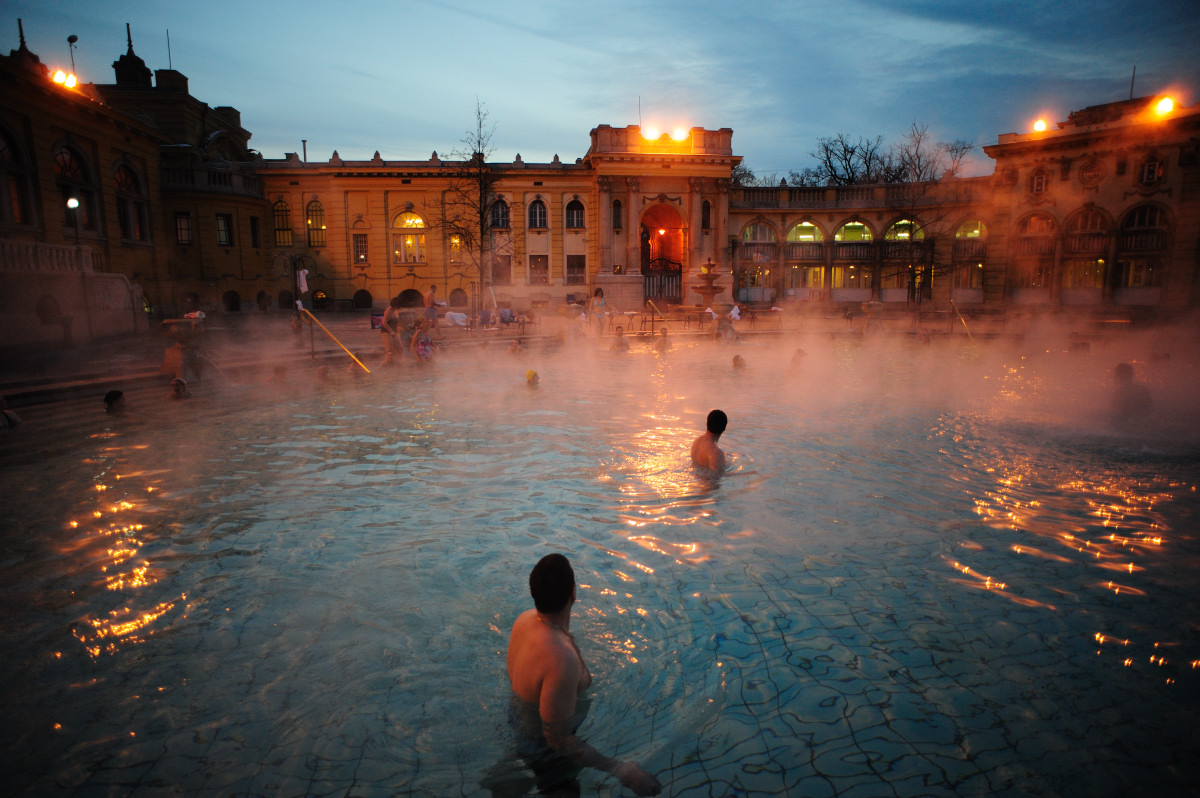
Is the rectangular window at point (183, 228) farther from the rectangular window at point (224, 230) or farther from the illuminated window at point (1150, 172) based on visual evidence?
the illuminated window at point (1150, 172)

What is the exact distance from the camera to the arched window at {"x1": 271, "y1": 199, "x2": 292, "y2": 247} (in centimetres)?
3759

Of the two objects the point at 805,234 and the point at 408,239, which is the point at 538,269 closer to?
the point at 408,239

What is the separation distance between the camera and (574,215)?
4003 centimetres

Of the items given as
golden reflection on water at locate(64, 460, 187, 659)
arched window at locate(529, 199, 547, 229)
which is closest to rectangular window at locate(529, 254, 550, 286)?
arched window at locate(529, 199, 547, 229)

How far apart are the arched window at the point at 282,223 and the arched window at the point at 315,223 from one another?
3.44ft

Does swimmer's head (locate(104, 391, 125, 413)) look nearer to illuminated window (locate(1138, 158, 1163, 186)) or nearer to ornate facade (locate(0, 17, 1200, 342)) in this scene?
ornate facade (locate(0, 17, 1200, 342))

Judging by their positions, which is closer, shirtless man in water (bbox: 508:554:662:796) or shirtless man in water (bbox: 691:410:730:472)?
shirtless man in water (bbox: 508:554:662:796)

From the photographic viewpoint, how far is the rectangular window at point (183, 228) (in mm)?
32531

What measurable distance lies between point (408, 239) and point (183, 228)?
→ 11683 millimetres

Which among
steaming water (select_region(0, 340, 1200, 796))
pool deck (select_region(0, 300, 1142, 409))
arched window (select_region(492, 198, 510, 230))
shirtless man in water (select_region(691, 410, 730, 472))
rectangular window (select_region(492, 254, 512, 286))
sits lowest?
steaming water (select_region(0, 340, 1200, 796))

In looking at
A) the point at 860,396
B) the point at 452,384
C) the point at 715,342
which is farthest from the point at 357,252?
the point at 860,396

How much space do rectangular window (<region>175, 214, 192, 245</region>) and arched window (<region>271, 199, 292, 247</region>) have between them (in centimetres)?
520

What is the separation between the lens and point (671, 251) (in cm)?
4328

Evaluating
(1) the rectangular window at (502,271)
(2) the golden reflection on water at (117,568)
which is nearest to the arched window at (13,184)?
(2) the golden reflection on water at (117,568)
